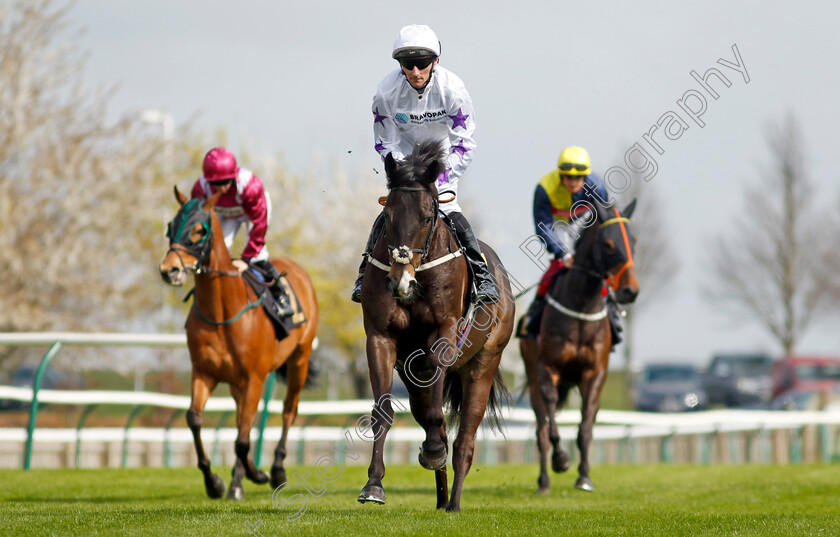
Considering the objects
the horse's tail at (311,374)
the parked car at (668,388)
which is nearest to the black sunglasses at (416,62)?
the horse's tail at (311,374)

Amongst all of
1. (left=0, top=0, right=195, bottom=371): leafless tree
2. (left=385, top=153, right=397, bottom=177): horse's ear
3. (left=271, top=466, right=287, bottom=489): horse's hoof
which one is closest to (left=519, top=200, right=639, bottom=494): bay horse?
(left=271, top=466, right=287, bottom=489): horse's hoof

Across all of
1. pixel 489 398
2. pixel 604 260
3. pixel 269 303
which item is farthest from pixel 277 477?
pixel 604 260

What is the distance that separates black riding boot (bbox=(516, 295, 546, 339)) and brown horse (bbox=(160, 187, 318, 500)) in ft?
9.33

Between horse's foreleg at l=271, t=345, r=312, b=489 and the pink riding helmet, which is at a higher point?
the pink riding helmet

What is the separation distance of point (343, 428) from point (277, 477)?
545cm

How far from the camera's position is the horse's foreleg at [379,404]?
610cm

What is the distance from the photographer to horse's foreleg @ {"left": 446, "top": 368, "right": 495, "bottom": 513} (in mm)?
6918

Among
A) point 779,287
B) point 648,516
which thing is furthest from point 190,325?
point 779,287

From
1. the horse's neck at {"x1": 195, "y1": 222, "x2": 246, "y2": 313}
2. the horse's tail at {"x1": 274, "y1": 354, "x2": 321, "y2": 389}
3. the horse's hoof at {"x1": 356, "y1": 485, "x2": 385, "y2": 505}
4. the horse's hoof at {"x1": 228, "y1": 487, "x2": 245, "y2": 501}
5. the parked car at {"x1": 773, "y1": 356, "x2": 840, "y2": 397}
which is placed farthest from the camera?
the parked car at {"x1": 773, "y1": 356, "x2": 840, "y2": 397}

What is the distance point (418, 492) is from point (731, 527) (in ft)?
13.5

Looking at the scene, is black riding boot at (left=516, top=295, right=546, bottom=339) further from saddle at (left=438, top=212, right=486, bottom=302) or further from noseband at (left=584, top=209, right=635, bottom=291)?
saddle at (left=438, top=212, right=486, bottom=302)

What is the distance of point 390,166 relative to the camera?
664cm

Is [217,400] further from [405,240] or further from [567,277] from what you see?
[405,240]

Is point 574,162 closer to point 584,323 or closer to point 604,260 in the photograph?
point 604,260
